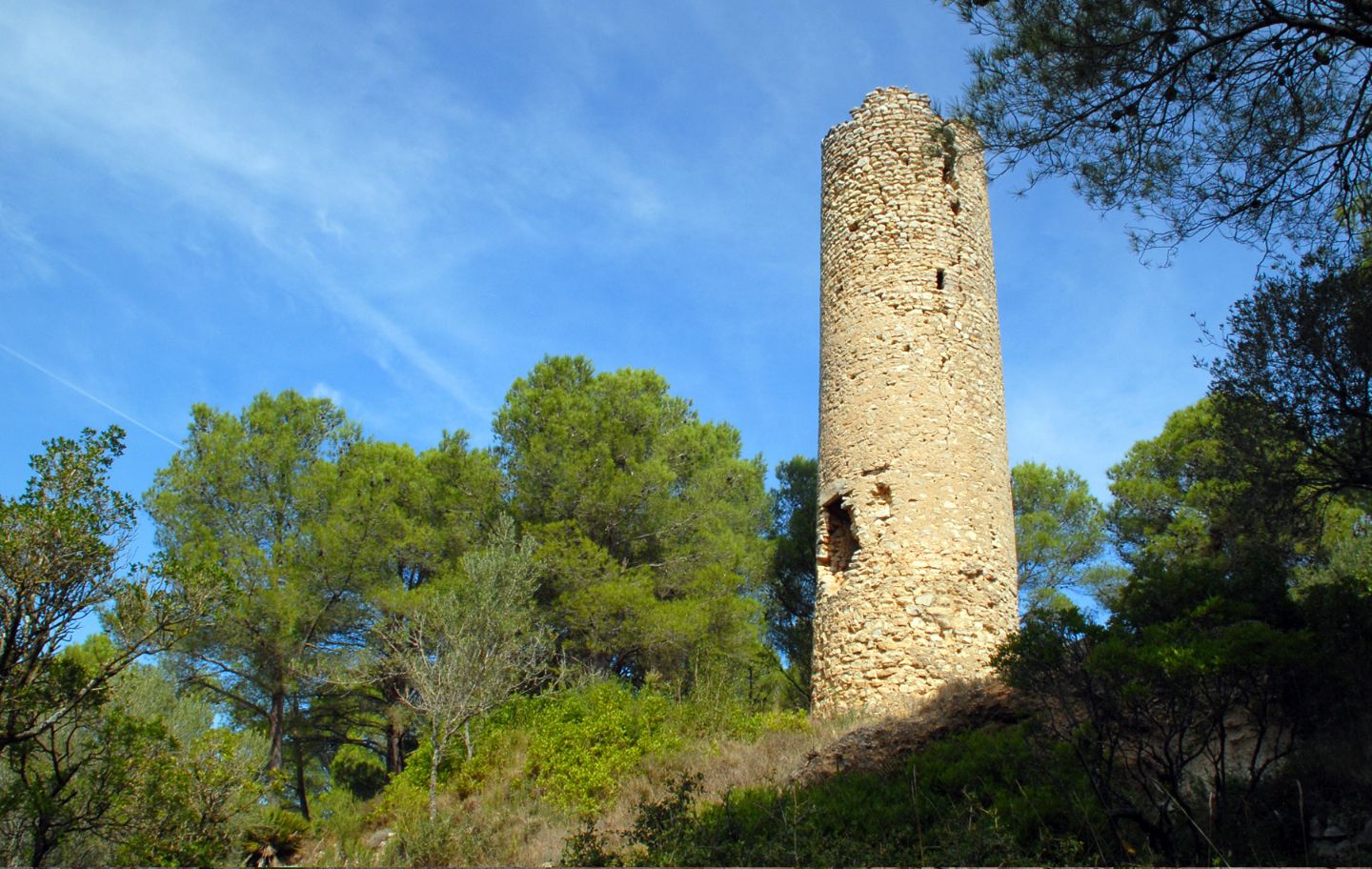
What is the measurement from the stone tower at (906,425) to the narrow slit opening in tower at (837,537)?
0.05 feet

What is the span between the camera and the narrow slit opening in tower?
10305 millimetres

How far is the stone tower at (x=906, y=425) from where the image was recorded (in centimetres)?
926

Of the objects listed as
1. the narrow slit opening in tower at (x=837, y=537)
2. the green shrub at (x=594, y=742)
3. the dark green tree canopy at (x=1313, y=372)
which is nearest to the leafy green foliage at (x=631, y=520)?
the green shrub at (x=594, y=742)

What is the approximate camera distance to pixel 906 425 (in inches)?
386

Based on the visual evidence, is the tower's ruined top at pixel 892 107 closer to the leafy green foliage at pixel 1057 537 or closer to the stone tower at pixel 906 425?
the stone tower at pixel 906 425

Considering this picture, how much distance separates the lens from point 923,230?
10578mm

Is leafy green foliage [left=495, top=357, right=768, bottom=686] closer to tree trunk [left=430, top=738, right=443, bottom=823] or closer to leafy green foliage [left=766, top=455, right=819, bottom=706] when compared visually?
leafy green foliage [left=766, top=455, right=819, bottom=706]

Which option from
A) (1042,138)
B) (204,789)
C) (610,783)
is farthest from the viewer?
(610,783)

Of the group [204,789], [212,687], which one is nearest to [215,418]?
[212,687]

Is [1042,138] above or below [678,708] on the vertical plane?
above

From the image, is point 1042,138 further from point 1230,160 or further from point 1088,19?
point 1230,160

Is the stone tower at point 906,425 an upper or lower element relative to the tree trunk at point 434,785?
upper

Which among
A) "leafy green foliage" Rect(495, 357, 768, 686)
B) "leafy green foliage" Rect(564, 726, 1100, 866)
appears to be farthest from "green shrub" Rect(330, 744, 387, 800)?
"leafy green foliage" Rect(564, 726, 1100, 866)

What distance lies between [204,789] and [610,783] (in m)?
3.47
